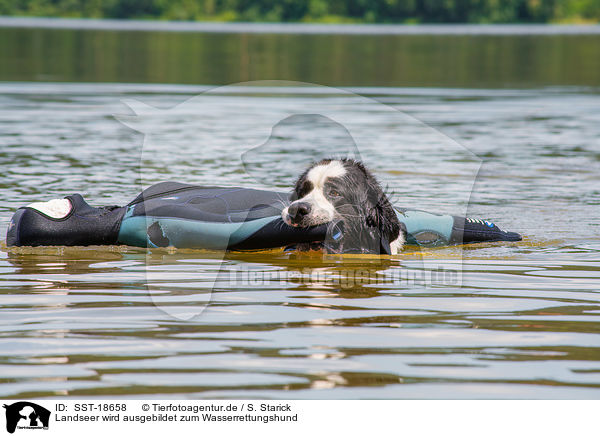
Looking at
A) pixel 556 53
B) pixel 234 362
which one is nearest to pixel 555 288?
pixel 234 362

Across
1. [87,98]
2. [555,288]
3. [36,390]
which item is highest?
[87,98]

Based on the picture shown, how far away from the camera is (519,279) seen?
7.25m

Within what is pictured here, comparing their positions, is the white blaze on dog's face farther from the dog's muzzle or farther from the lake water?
the lake water

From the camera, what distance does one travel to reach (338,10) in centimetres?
9262

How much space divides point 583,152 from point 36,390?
11.6 metres

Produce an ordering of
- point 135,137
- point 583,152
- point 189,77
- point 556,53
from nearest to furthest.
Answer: point 583,152 → point 135,137 → point 189,77 → point 556,53

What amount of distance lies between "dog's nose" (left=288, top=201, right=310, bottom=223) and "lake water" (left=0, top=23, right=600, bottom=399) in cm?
42

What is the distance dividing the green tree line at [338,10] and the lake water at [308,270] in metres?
66.9

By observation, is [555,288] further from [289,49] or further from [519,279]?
[289,49]

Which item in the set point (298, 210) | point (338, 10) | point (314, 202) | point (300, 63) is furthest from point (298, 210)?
point (338, 10)

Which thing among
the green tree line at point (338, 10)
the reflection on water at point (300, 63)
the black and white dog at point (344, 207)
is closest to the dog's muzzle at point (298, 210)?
the black and white dog at point (344, 207)

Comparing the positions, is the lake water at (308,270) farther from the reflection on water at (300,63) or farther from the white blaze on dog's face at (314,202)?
the reflection on water at (300,63)

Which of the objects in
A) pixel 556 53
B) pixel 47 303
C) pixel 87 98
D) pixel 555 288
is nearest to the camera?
pixel 47 303
